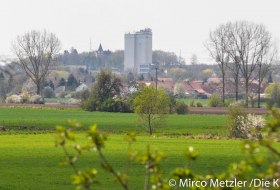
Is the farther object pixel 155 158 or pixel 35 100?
pixel 35 100

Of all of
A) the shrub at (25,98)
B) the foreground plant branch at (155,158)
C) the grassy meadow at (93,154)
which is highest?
the foreground plant branch at (155,158)

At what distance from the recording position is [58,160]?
33.3 m

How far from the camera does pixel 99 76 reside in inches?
3797

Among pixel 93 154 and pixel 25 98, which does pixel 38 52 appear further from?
pixel 93 154

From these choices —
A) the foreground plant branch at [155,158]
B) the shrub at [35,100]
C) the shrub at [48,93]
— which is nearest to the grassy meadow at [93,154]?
the foreground plant branch at [155,158]

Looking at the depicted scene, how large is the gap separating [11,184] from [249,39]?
Result: 93299mm

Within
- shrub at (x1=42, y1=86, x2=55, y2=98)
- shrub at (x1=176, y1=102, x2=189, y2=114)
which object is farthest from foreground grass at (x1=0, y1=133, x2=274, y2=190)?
shrub at (x1=42, y1=86, x2=55, y2=98)

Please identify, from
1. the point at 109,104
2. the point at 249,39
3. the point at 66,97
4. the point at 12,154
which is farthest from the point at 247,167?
the point at 66,97

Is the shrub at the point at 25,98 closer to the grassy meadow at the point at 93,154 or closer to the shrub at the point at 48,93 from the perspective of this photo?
the shrub at the point at 48,93

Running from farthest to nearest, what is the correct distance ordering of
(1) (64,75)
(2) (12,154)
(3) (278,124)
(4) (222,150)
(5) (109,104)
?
(1) (64,75), (5) (109,104), (4) (222,150), (2) (12,154), (3) (278,124)

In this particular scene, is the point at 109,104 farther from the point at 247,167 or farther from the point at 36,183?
the point at 247,167

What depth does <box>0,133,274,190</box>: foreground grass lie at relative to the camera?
25.0 meters

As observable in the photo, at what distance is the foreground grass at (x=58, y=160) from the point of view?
986 inches

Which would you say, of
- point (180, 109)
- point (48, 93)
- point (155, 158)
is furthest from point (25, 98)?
point (155, 158)
